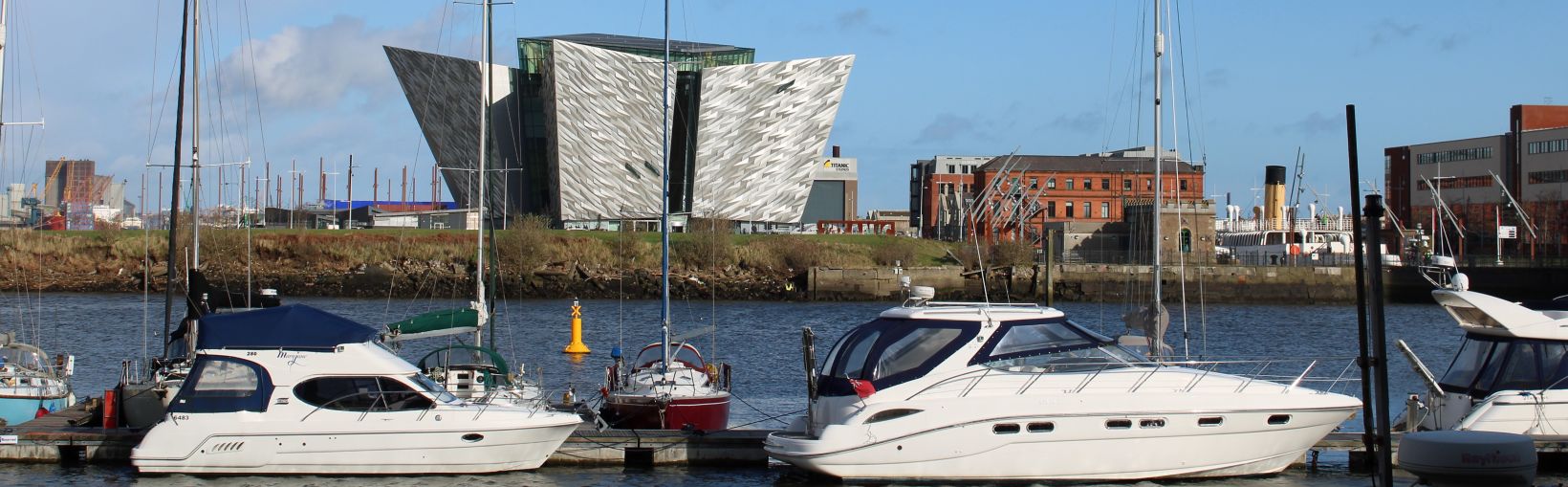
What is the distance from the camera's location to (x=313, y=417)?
15.5 meters

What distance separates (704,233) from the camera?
7038 cm

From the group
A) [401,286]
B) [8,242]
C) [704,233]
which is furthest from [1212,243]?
[8,242]

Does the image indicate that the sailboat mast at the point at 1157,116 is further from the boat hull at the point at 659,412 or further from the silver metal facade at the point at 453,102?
the silver metal facade at the point at 453,102

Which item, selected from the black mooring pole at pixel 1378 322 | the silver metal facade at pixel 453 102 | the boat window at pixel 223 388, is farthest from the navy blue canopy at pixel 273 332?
the silver metal facade at pixel 453 102

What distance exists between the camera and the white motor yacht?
48.5 ft

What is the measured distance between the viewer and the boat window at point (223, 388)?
15.4 meters

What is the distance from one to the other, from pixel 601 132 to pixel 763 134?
948cm

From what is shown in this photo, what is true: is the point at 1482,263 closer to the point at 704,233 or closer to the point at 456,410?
the point at 704,233

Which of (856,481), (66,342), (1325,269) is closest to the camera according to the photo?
(856,481)

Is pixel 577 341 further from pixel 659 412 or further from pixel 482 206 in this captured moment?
pixel 659 412

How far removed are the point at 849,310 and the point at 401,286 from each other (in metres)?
20.4

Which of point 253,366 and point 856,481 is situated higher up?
point 253,366

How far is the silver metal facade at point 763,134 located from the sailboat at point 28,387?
5665 centimetres

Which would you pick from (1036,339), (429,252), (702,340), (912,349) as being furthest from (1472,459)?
(429,252)
